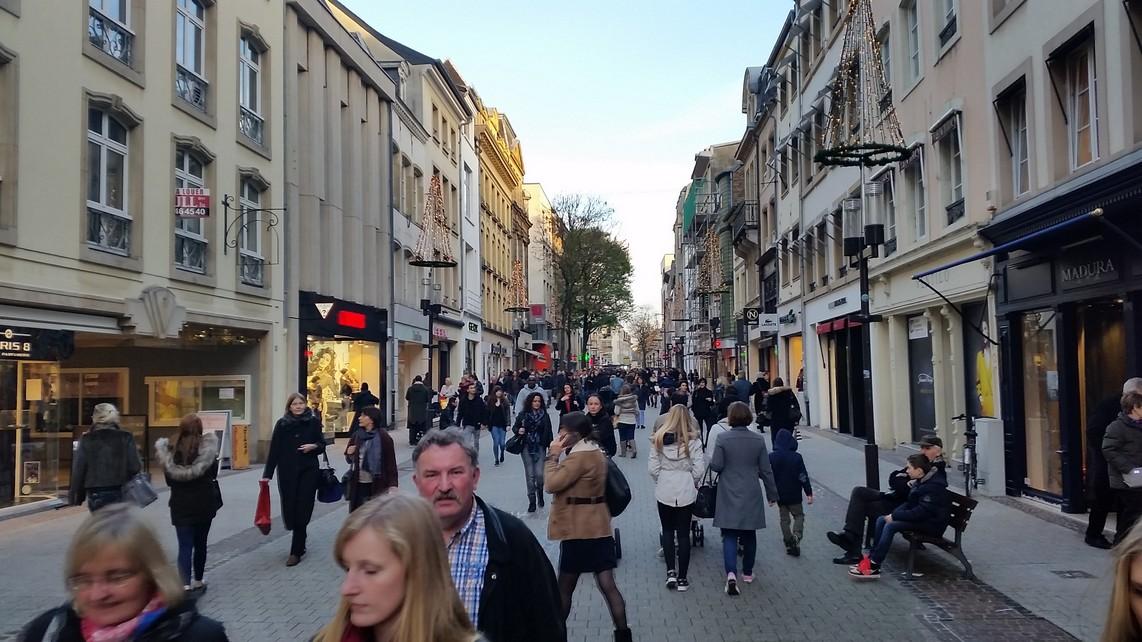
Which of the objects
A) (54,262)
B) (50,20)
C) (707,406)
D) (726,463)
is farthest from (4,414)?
(707,406)

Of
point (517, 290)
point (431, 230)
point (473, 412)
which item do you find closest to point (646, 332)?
point (517, 290)

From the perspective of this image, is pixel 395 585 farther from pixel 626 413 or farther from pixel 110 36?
pixel 626 413

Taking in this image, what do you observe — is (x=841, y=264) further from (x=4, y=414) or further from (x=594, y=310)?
(x=594, y=310)

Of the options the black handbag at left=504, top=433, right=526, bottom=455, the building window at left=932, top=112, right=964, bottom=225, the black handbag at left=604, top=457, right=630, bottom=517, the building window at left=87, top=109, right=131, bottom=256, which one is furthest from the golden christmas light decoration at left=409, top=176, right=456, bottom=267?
the black handbag at left=604, top=457, right=630, bottom=517

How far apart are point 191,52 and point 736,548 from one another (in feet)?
48.9

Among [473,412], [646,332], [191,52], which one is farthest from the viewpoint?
[646,332]

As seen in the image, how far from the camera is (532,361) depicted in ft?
271

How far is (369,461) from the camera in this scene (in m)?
9.88

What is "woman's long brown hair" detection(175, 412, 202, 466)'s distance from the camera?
8.50 metres

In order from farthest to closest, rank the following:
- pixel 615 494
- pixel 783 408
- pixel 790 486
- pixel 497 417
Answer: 1. pixel 497 417
2. pixel 783 408
3. pixel 790 486
4. pixel 615 494

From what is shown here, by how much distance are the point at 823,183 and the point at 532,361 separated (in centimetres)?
5799

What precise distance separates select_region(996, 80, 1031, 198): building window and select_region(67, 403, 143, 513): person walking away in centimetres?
→ 1202

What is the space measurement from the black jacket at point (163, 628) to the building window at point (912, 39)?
59.4 feet

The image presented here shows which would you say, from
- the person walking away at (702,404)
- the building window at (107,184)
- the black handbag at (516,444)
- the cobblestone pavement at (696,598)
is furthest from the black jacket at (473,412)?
the cobblestone pavement at (696,598)
